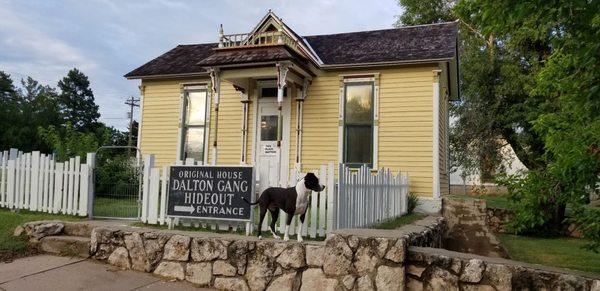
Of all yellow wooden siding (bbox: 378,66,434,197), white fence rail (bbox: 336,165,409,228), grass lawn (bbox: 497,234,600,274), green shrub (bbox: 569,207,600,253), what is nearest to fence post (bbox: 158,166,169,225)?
white fence rail (bbox: 336,165,409,228)

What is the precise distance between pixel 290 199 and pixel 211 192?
5.05ft

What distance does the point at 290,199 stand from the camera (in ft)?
19.7

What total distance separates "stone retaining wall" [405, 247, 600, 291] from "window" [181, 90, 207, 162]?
35.1 ft

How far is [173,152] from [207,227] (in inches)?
328

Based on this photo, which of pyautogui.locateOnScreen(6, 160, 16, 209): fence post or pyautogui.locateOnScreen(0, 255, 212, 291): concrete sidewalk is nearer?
pyautogui.locateOnScreen(0, 255, 212, 291): concrete sidewalk

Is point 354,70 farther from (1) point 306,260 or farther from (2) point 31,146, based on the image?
(2) point 31,146

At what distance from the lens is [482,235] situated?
11328mm

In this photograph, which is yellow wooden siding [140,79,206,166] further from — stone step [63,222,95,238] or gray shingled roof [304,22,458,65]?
stone step [63,222,95,238]

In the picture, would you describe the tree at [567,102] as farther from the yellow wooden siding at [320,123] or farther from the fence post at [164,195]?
the yellow wooden siding at [320,123]

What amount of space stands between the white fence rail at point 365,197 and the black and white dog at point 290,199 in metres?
0.63

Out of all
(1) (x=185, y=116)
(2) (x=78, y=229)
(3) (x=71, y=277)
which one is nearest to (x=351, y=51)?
(1) (x=185, y=116)

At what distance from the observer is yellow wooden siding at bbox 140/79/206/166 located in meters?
15.0

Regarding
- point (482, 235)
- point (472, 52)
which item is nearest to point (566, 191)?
point (482, 235)

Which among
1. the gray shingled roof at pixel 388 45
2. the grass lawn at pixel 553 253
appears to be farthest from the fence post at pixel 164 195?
the grass lawn at pixel 553 253
